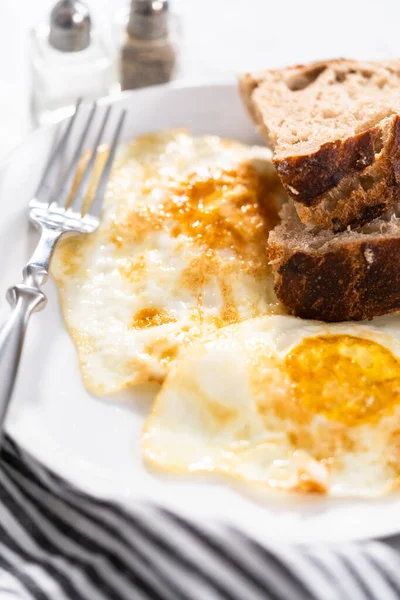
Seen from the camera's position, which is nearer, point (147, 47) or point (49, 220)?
point (49, 220)

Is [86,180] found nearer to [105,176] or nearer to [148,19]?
[105,176]

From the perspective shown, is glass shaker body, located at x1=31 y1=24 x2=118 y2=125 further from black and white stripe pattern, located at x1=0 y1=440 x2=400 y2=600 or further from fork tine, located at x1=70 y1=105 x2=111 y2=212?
black and white stripe pattern, located at x1=0 y1=440 x2=400 y2=600

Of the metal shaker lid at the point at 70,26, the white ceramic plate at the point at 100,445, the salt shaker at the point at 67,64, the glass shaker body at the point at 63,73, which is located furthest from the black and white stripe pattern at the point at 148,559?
the metal shaker lid at the point at 70,26

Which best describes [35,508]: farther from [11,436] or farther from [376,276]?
[376,276]

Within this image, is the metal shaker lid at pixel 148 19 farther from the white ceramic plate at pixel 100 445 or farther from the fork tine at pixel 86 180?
the white ceramic plate at pixel 100 445

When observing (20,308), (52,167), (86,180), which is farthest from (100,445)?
(52,167)

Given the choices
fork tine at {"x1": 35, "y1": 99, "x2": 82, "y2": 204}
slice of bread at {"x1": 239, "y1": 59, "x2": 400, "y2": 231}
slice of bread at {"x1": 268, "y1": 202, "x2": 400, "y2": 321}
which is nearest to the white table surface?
fork tine at {"x1": 35, "y1": 99, "x2": 82, "y2": 204}
